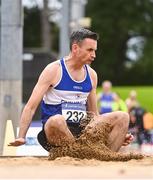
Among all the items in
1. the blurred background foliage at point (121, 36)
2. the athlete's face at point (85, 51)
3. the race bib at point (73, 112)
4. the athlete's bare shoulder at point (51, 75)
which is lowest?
the blurred background foliage at point (121, 36)

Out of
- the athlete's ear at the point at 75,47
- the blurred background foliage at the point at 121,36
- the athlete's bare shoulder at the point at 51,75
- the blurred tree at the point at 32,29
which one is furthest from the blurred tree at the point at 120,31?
the athlete's bare shoulder at the point at 51,75

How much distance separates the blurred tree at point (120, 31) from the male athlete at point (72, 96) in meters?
57.4

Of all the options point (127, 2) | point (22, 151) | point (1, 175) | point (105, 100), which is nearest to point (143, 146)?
point (105, 100)

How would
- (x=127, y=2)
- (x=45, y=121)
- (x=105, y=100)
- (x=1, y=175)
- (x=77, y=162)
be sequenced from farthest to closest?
1. (x=127, y=2)
2. (x=105, y=100)
3. (x=45, y=121)
4. (x=77, y=162)
5. (x=1, y=175)

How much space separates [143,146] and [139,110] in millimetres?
3477

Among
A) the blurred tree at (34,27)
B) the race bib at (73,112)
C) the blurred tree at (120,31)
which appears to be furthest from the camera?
the blurred tree at (120,31)

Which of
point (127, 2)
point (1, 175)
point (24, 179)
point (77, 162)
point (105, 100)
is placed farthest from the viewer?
point (127, 2)

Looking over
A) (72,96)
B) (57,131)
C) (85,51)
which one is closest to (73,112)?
(72,96)

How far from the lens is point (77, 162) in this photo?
9523 mm

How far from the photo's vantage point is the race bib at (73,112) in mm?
10258

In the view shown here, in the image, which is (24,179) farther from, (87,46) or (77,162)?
(87,46)

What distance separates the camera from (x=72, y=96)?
1030cm

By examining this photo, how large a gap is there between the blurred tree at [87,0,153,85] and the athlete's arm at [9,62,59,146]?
57678 mm

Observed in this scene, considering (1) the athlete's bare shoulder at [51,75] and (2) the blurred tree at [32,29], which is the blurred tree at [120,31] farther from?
(1) the athlete's bare shoulder at [51,75]
